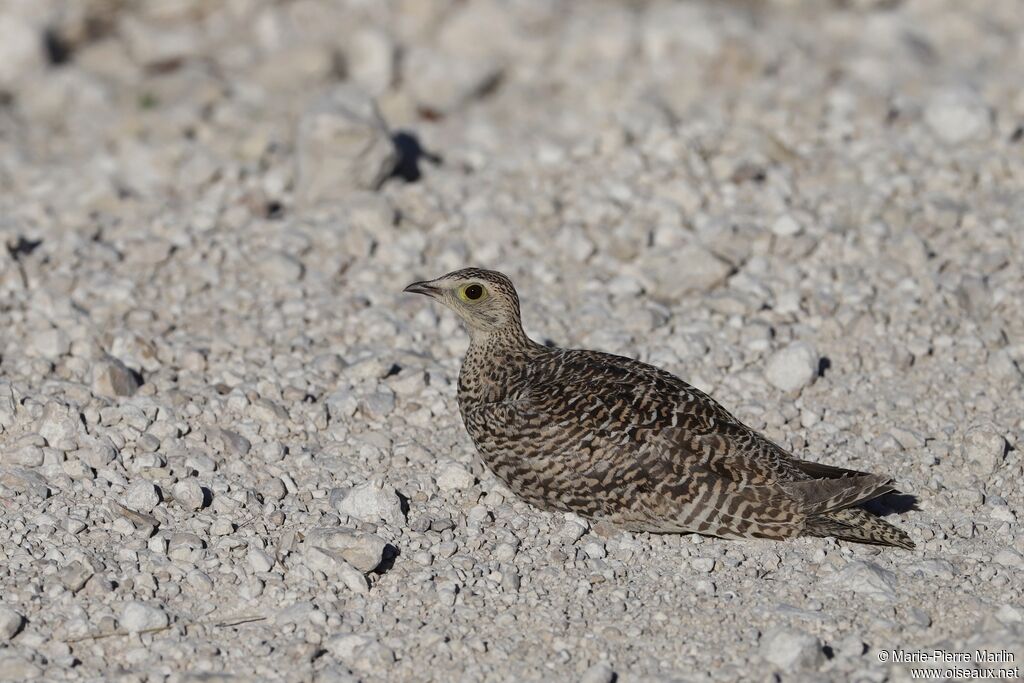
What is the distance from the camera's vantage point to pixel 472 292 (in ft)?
21.6

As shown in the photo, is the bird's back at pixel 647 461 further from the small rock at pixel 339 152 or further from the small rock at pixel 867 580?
the small rock at pixel 339 152

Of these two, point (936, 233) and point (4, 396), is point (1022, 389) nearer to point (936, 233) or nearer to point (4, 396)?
point (936, 233)

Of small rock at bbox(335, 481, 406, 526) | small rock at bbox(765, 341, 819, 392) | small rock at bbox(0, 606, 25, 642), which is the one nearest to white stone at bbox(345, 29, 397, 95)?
small rock at bbox(765, 341, 819, 392)

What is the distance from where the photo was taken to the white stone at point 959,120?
30.6 ft

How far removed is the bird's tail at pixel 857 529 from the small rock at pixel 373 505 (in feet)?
6.06

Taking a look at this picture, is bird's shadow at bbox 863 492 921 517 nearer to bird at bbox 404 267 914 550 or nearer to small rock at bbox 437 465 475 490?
bird at bbox 404 267 914 550

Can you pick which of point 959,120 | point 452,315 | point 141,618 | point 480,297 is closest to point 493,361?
point 480,297

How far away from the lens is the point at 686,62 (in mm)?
10641

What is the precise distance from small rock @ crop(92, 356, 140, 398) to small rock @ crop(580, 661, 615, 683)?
10.1 ft

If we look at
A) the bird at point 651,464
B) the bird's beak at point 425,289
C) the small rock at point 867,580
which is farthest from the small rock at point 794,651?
the bird's beak at point 425,289

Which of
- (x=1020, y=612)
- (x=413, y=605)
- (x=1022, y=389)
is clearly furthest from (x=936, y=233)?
(x=413, y=605)

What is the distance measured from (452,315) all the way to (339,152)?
162 centimetres

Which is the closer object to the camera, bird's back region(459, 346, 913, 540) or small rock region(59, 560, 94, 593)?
small rock region(59, 560, 94, 593)

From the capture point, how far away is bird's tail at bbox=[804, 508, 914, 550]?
5730mm
